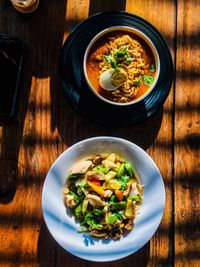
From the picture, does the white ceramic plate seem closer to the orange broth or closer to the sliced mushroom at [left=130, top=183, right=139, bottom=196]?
the sliced mushroom at [left=130, top=183, right=139, bottom=196]

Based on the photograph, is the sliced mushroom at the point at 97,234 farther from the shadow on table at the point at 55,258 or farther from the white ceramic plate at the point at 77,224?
the shadow on table at the point at 55,258

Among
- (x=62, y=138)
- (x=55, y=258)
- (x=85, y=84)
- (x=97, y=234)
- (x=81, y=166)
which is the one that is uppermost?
(x=85, y=84)

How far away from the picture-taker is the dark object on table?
2.03 metres

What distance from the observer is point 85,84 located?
204 centimetres

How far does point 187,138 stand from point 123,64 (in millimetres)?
440

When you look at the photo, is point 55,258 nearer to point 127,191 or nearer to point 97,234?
point 97,234

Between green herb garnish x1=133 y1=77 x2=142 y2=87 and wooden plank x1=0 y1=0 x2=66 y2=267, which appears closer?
green herb garnish x1=133 y1=77 x2=142 y2=87

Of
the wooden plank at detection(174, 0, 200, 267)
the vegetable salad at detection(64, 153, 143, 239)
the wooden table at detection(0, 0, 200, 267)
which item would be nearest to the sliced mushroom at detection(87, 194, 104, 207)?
the vegetable salad at detection(64, 153, 143, 239)

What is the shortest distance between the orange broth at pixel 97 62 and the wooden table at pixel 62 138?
0.57 feet

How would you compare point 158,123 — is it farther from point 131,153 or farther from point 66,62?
point 66,62

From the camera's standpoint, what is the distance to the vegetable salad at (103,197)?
6.61 feet

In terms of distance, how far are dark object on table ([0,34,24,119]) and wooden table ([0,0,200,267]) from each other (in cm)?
7

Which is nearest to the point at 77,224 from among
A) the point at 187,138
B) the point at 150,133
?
the point at 150,133

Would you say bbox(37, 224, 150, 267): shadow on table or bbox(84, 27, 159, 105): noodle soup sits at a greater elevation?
bbox(84, 27, 159, 105): noodle soup
